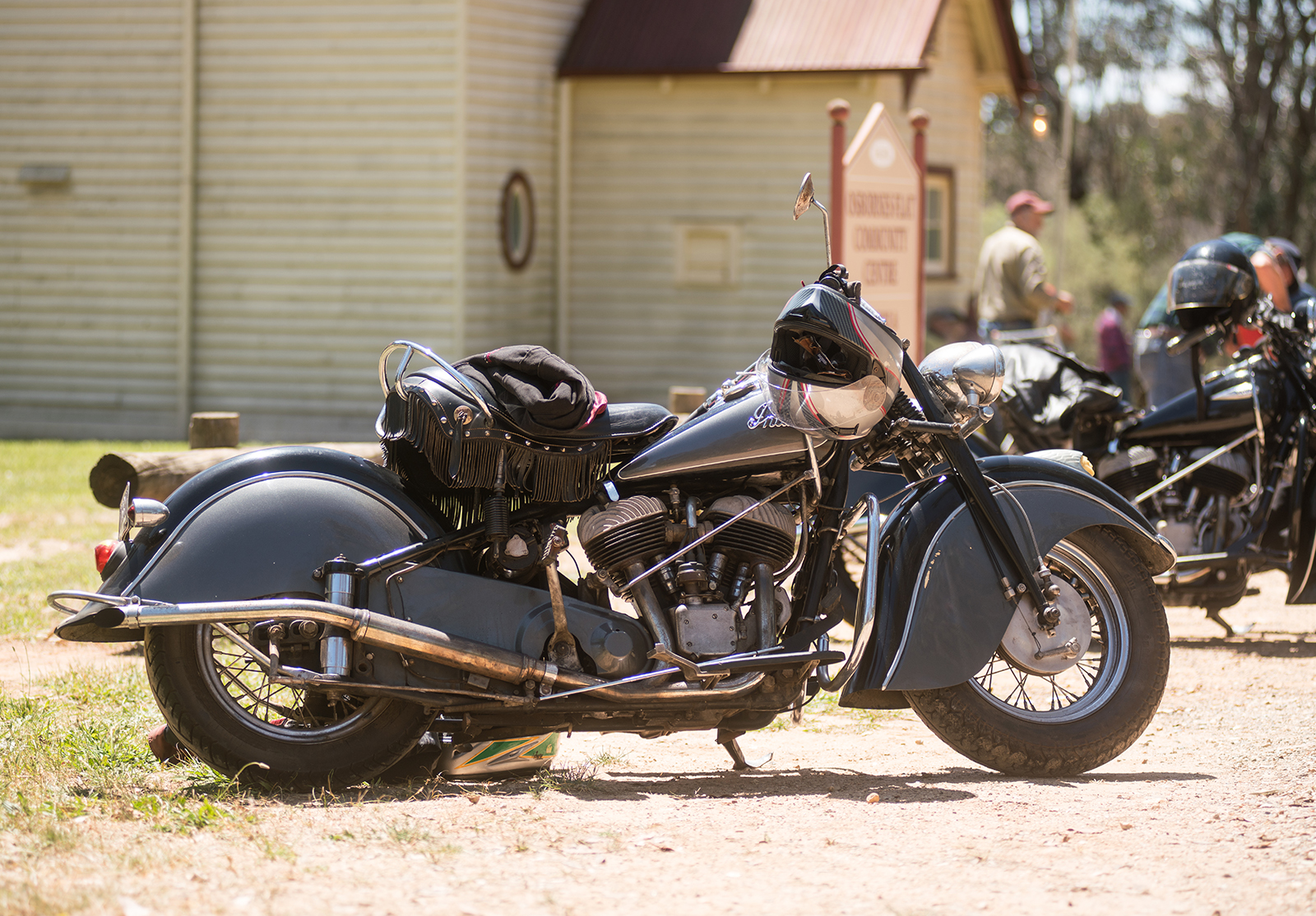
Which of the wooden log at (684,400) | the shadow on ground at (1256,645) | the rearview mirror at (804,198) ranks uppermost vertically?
the rearview mirror at (804,198)

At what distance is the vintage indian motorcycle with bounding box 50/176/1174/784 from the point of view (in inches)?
163

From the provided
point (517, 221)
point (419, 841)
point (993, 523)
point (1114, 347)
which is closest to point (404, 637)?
point (419, 841)

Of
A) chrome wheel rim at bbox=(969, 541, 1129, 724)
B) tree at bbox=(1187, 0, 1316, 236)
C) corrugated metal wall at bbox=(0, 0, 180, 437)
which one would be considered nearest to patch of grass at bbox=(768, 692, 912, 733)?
chrome wheel rim at bbox=(969, 541, 1129, 724)

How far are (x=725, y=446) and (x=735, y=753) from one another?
104cm

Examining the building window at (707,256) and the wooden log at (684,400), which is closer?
the wooden log at (684,400)

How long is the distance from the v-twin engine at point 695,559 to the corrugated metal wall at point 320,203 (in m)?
10.1

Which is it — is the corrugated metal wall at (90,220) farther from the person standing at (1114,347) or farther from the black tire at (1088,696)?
Answer: the black tire at (1088,696)

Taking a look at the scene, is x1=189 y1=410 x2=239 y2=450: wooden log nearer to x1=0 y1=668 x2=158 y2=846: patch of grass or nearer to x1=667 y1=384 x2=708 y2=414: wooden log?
x1=0 y1=668 x2=158 y2=846: patch of grass

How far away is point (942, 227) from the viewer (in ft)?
55.5

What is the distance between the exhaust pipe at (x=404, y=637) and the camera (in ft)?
13.1

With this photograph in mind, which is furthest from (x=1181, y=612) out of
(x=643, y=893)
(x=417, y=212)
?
(x=417, y=212)

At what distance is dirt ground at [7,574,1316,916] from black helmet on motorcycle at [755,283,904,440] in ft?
3.71

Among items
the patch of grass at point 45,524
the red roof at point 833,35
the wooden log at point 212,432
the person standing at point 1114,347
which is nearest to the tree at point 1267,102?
the person standing at point 1114,347

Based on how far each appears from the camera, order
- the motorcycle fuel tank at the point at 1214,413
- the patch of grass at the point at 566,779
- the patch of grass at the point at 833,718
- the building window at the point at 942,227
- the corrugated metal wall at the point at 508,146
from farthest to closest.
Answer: the building window at the point at 942,227 → the corrugated metal wall at the point at 508,146 → the motorcycle fuel tank at the point at 1214,413 → the patch of grass at the point at 833,718 → the patch of grass at the point at 566,779
